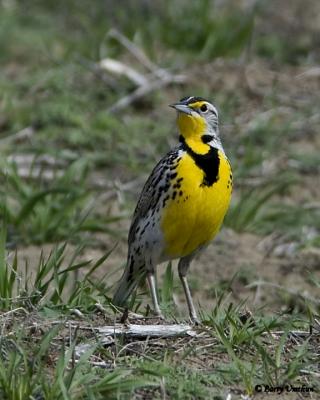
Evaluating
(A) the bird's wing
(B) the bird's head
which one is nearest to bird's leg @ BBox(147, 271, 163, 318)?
(A) the bird's wing

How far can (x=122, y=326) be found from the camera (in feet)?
15.4

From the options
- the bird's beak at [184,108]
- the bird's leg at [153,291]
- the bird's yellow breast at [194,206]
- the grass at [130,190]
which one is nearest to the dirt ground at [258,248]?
the grass at [130,190]

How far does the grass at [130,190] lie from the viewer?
14.5 feet

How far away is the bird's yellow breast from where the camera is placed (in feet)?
17.3

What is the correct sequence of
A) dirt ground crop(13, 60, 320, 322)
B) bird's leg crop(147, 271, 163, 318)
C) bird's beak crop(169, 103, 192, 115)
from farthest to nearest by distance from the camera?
dirt ground crop(13, 60, 320, 322) → bird's beak crop(169, 103, 192, 115) → bird's leg crop(147, 271, 163, 318)

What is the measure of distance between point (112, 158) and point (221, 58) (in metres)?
2.03

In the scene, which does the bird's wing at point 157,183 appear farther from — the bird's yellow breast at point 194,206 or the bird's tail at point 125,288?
the bird's tail at point 125,288

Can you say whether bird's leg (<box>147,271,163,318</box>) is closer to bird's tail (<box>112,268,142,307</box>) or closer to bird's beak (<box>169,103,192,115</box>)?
bird's tail (<box>112,268,142,307</box>)

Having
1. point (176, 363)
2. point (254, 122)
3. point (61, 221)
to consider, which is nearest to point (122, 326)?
point (176, 363)

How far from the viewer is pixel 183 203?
5273 millimetres

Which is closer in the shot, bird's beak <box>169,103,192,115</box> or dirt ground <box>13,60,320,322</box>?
bird's beak <box>169,103,192,115</box>

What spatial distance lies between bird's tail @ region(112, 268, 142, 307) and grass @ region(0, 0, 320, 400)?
0.07m

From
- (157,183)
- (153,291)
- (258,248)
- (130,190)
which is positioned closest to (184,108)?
(157,183)

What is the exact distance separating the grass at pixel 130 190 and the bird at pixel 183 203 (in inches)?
6.0
